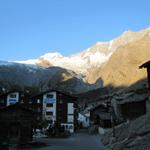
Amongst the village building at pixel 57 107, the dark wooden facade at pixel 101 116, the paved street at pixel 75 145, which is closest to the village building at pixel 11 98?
the village building at pixel 57 107

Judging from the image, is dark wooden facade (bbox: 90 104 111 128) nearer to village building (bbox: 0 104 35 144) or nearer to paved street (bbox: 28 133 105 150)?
paved street (bbox: 28 133 105 150)

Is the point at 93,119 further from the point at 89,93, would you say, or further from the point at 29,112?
the point at 89,93

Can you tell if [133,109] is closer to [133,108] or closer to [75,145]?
[133,108]

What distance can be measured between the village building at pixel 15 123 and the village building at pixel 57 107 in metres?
39.8

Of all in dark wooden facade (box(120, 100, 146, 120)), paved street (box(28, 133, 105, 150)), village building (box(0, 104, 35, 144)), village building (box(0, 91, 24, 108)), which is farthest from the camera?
village building (box(0, 91, 24, 108))

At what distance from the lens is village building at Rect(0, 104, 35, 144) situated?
4944 centimetres

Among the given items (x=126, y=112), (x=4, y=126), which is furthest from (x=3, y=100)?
(x=4, y=126)

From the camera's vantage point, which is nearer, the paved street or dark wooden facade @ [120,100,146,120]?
the paved street

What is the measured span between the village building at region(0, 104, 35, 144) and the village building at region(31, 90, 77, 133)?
39772 millimetres

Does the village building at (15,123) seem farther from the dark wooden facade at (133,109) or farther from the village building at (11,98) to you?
the village building at (11,98)

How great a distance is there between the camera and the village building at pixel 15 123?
4944 centimetres

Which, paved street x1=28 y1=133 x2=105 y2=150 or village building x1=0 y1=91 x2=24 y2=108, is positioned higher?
village building x1=0 y1=91 x2=24 y2=108

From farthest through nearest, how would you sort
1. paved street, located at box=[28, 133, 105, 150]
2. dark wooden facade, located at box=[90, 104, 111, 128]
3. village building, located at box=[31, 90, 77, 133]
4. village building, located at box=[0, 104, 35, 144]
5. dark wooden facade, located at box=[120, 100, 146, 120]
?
village building, located at box=[31, 90, 77, 133] < dark wooden facade, located at box=[90, 104, 111, 128] < dark wooden facade, located at box=[120, 100, 146, 120] < village building, located at box=[0, 104, 35, 144] < paved street, located at box=[28, 133, 105, 150]

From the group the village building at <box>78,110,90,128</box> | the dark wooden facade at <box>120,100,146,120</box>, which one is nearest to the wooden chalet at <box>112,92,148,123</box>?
the dark wooden facade at <box>120,100,146,120</box>
